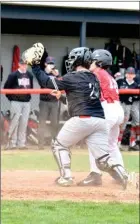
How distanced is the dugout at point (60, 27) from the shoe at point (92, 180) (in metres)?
7.13

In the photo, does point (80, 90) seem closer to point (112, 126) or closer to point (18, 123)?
point (112, 126)

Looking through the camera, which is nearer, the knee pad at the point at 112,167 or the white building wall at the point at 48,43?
the knee pad at the point at 112,167

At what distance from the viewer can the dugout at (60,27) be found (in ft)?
56.6

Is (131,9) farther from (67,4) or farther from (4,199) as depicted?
(4,199)

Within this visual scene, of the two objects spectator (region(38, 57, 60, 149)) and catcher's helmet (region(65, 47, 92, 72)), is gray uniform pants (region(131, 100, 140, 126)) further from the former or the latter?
catcher's helmet (region(65, 47, 92, 72))

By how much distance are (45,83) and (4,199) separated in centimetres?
162

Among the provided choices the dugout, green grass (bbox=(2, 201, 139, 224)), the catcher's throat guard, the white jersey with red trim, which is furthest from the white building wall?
green grass (bbox=(2, 201, 139, 224))

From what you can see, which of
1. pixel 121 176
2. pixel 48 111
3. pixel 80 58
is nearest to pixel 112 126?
pixel 121 176

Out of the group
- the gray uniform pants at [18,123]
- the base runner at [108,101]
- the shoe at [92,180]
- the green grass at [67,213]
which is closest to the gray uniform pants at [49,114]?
the gray uniform pants at [18,123]

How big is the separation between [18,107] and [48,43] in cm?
395

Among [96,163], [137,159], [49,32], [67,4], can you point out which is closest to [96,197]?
[96,163]

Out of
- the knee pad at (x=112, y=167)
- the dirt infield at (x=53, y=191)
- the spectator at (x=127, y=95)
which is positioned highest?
the spectator at (x=127, y=95)

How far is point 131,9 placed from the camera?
18.0 meters

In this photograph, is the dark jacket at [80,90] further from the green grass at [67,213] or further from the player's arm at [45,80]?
the green grass at [67,213]
